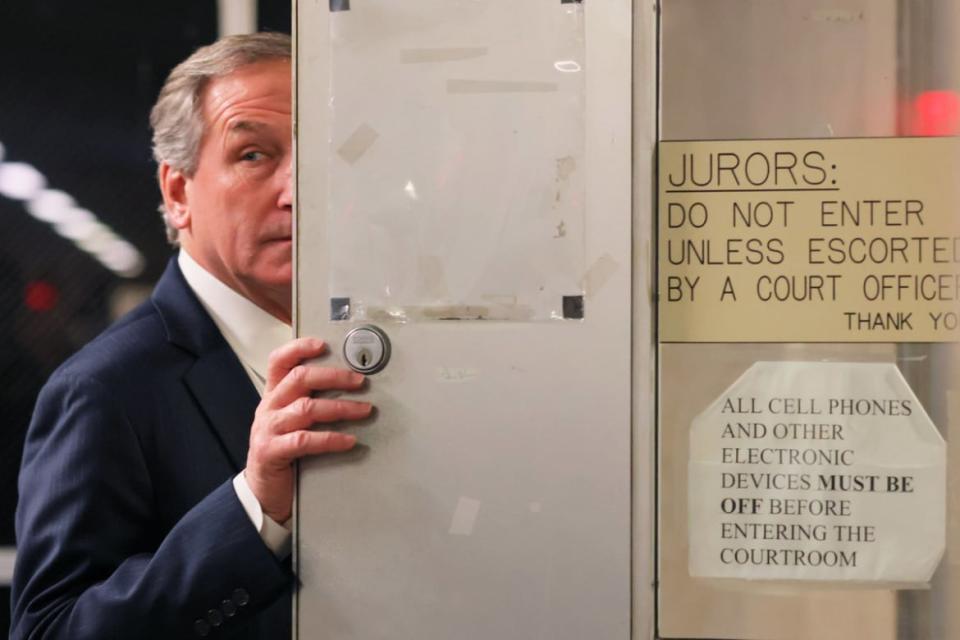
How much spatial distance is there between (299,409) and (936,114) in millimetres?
802

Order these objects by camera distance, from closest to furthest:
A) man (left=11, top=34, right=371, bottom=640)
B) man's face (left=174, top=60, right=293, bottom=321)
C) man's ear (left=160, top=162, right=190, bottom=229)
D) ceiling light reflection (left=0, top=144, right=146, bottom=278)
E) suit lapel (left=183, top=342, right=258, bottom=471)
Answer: man (left=11, top=34, right=371, bottom=640), suit lapel (left=183, top=342, right=258, bottom=471), man's face (left=174, top=60, right=293, bottom=321), man's ear (left=160, top=162, right=190, bottom=229), ceiling light reflection (left=0, top=144, right=146, bottom=278)

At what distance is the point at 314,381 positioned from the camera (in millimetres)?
1064

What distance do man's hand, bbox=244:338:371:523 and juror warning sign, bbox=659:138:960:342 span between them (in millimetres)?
379

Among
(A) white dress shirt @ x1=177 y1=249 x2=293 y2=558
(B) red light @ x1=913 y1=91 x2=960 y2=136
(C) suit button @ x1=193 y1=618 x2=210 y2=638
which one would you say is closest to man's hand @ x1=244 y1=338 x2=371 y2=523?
(C) suit button @ x1=193 y1=618 x2=210 y2=638

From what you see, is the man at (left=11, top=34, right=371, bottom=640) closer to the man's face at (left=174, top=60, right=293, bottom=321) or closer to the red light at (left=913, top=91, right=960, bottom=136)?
the man's face at (left=174, top=60, right=293, bottom=321)

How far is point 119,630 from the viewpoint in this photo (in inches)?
50.4

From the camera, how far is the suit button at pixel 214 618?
1243 mm

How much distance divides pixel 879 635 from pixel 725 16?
719 mm

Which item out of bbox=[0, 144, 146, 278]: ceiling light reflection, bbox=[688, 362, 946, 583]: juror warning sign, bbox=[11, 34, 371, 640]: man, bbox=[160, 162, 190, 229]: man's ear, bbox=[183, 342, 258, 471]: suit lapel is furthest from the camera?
bbox=[0, 144, 146, 278]: ceiling light reflection

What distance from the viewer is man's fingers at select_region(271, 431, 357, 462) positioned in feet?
3.47

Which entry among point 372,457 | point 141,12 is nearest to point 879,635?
point 372,457

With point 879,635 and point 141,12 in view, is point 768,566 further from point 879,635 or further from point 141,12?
point 141,12

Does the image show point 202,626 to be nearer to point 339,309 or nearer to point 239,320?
point 339,309

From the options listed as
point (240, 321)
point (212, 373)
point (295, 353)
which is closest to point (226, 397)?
point (212, 373)
